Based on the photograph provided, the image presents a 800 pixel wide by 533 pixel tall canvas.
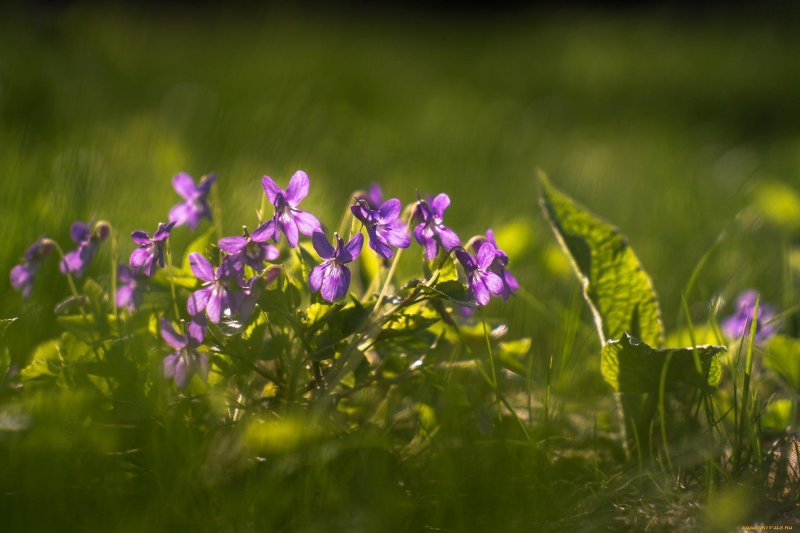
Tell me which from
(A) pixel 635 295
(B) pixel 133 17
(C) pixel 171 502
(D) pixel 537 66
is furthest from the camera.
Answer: (D) pixel 537 66

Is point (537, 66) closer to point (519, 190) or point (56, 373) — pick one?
point (519, 190)

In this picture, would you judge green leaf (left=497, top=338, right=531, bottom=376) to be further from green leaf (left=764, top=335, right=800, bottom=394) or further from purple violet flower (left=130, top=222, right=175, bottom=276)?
purple violet flower (left=130, top=222, right=175, bottom=276)

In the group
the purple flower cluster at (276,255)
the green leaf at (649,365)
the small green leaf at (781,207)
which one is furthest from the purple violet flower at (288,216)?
the small green leaf at (781,207)

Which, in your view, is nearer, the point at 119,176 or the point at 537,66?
the point at 119,176

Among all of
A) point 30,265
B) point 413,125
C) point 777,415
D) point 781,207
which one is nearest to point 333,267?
point 30,265

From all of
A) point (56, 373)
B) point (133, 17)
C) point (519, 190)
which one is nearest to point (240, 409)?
point (56, 373)

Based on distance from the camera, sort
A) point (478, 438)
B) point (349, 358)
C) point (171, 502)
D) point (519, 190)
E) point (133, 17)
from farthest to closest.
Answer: point (133, 17) → point (519, 190) → point (478, 438) → point (349, 358) → point (171, 502)
